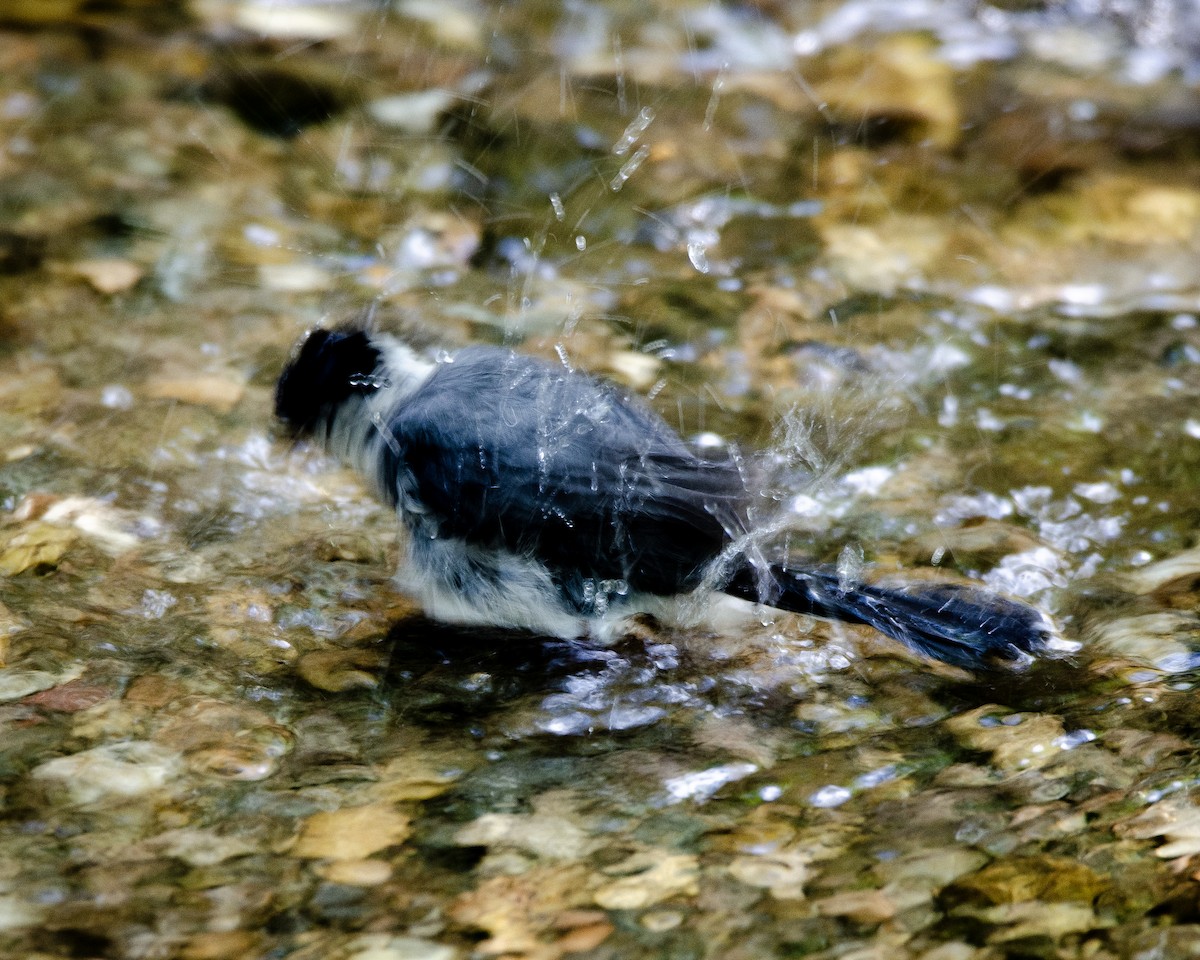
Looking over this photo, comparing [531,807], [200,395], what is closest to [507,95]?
[200,395]

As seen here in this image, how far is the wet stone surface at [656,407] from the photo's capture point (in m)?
1.98

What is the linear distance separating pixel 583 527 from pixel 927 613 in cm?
76

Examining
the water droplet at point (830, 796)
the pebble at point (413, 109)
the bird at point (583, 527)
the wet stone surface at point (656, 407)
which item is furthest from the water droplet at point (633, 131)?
the water droplet at point (830, 796)

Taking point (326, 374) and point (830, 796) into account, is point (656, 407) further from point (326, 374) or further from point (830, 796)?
point (830, 796)

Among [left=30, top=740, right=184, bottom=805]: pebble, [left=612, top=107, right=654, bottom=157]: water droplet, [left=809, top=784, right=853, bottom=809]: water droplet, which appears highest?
[left=612, top=107, right=654, bottom=157]: water droplet

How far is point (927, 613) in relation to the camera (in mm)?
2719

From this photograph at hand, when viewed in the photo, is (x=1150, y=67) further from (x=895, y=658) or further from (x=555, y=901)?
(x=555, y=901)

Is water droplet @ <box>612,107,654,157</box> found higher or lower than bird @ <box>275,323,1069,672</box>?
higher

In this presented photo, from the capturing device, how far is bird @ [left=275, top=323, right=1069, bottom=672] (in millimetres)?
2689

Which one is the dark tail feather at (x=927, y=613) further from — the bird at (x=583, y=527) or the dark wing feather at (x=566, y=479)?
the dark wing feather at (x=566, y=479)

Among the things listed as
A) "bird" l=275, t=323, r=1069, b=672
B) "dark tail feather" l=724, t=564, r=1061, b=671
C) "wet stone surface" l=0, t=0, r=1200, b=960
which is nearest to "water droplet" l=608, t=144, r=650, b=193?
"wet stone surface" l=0, t=0, r=1200, b=960

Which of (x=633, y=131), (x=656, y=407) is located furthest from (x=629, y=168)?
(x=656, y=407)

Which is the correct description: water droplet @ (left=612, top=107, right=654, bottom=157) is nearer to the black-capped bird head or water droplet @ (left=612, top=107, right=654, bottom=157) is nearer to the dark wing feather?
the black-capped bird head

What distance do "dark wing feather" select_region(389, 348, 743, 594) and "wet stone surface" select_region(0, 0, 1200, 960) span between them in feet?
0.84
